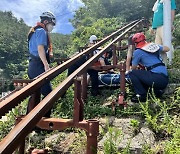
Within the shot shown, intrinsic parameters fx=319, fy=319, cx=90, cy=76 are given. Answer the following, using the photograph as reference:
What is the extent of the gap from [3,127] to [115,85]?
208cm

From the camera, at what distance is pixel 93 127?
2592mm

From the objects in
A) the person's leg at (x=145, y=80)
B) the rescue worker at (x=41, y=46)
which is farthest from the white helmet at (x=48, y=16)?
the person's leg at (x=145, y=80)

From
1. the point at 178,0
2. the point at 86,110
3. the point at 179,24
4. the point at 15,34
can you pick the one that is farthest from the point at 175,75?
the point at 15,34

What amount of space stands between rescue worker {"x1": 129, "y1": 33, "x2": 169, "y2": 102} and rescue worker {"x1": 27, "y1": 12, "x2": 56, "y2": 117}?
1309 millimetres

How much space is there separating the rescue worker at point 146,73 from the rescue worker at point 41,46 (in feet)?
4.30

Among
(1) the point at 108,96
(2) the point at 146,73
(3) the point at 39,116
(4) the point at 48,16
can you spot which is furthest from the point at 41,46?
(3) the point at 39,116

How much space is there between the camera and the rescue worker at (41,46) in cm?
473

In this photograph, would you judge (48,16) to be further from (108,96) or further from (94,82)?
(108,96)

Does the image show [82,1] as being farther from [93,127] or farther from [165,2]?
[93,127]

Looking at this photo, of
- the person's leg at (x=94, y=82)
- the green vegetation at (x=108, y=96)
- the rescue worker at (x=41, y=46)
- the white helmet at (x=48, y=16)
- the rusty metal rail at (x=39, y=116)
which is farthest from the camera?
the person's leg at (x=94, y=82)

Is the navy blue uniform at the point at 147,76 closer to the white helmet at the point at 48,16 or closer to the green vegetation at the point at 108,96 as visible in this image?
the green vegetation at the point at 108,96

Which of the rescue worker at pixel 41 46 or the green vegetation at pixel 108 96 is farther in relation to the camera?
the rescue worker at pixel 41 46

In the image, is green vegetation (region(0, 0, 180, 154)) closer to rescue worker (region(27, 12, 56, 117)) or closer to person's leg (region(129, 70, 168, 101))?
person's leg (region(129, 70, 168, 101))

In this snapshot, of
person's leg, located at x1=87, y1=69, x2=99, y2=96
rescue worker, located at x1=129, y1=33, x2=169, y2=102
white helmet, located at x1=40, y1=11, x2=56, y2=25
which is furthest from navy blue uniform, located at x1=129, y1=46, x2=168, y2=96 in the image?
white helmet, located at x1=40, y1=11, x2=56, y2=25
